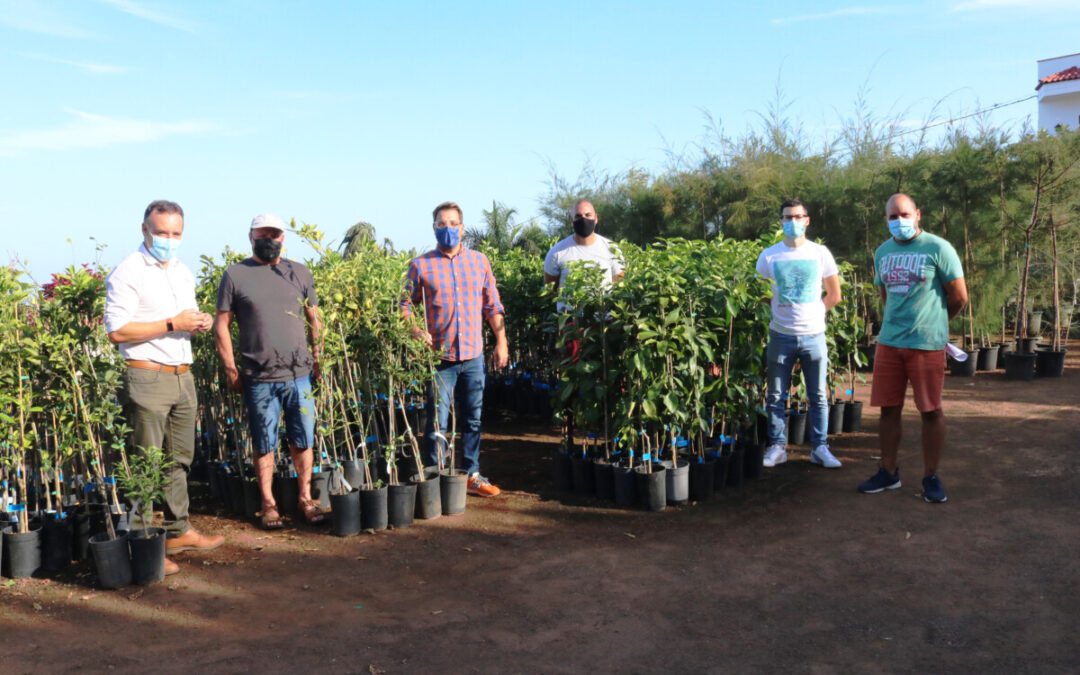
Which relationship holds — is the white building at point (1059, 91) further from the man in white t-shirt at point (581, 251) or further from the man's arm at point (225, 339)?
the man's arm at point (225, 339)

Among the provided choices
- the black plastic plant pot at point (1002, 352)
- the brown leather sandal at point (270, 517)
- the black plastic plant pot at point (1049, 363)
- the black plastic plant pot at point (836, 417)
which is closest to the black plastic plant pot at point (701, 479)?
the black plastic plant pot at point (836, 417)

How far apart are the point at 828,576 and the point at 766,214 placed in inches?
346

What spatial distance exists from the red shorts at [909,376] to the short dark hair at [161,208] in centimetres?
411

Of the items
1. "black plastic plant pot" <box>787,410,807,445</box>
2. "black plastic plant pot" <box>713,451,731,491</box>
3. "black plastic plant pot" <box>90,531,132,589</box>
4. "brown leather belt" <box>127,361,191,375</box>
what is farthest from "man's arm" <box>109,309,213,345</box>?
"black plastic plant pot" <box>787,410,807,445</box>

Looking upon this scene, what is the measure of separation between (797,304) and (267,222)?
11.4ft

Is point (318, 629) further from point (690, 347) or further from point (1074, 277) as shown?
point (1074, 277)

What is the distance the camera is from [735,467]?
18.7 ft

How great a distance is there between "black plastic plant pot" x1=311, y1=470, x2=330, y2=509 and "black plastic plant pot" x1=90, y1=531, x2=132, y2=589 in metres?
1.35

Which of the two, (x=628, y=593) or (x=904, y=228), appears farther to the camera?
(x=904, y=228)

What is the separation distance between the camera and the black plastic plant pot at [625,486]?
17.5 ft

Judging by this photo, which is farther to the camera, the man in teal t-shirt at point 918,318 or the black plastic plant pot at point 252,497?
the black plastic plant pot at point 252,497

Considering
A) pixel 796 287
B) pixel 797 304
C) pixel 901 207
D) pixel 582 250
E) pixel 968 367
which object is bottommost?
pixel 968 367

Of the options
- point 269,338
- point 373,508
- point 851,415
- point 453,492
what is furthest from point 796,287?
point 269,338

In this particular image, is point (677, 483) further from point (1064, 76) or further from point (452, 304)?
point (1064, 76)
